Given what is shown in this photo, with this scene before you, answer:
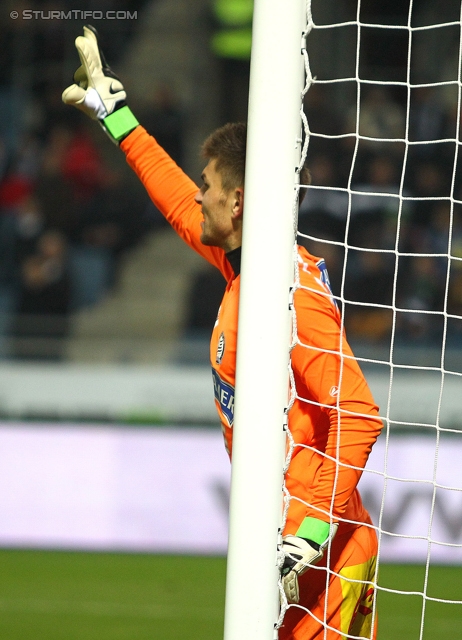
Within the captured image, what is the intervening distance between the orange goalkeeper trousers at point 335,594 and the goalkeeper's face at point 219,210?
0.90 metres

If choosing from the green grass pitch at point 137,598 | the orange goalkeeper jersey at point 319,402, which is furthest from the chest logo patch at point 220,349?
the green grass pitch at point 137,598

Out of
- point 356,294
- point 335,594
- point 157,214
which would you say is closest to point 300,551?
point 335,594

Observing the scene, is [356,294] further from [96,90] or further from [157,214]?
[96,90]

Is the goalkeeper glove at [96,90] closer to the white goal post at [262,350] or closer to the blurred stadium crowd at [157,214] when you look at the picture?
the white goal post at [262,350]

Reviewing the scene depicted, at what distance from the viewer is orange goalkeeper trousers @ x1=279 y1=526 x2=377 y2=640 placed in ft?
8.39

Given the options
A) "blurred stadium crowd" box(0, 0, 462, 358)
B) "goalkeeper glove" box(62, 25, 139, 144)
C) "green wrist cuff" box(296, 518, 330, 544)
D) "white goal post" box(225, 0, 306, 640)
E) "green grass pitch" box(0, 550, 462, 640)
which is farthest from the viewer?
"blurred stadium crowd" box(0, 0, 462, 358)

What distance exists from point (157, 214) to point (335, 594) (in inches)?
292

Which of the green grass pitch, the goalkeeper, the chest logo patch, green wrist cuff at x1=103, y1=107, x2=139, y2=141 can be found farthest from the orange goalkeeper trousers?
the green grass pitch

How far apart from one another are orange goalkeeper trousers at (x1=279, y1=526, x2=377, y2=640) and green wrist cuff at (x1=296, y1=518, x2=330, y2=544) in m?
0.21

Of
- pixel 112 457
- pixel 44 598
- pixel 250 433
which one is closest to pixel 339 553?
pixel 250 433

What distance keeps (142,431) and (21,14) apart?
558 cm

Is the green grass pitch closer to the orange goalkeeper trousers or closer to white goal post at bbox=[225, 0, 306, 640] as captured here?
the orange goalkeeper trousers

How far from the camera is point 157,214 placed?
966cm

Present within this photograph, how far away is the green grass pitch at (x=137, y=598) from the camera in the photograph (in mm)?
5000
